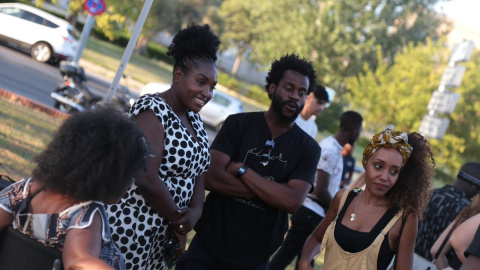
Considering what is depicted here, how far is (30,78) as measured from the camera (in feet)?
62.6

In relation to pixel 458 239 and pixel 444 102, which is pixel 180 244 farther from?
pixel 444 102

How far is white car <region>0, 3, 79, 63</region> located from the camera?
23844 millimetres

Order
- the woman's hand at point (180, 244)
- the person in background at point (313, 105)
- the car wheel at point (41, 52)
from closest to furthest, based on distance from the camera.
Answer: the woman's hand at point (180, 244), the person in background at point (313, 105), the car wheel at point (41, 52)

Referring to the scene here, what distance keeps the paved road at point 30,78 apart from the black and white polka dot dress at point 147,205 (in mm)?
13052

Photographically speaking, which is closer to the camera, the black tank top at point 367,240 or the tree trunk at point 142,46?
the black tank top at point 367,240

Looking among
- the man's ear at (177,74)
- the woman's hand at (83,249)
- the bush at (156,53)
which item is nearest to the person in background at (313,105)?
the man's ear at (177,74)

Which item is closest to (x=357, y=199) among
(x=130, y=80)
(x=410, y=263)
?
(x=410, y=263)

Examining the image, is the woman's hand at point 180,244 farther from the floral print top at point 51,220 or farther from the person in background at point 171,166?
the floral print top at point 51,220

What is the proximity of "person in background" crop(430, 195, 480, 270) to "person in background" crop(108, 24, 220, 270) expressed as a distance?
5.51 feet

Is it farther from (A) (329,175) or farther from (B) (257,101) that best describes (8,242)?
(B) (257,101)

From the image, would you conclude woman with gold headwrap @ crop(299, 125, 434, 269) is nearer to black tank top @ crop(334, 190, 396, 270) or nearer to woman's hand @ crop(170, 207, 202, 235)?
black tank top @ crop(334, 190, 396, 270)

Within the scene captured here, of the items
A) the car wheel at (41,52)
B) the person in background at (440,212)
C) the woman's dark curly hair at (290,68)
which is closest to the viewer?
the woman's dark curly hair at (290,68)

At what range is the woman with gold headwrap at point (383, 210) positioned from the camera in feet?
12.3

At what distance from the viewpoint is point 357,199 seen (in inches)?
159
